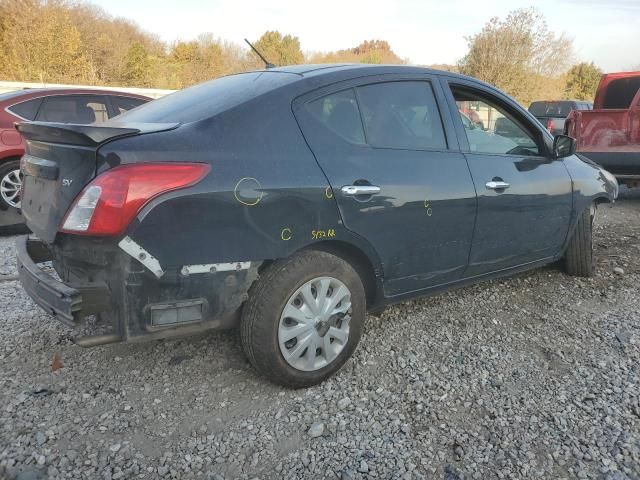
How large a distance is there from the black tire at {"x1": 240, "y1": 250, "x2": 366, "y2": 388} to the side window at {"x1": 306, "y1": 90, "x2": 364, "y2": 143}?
0.66m

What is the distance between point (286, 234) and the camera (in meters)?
2.50

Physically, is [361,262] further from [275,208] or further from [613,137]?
[613,137]

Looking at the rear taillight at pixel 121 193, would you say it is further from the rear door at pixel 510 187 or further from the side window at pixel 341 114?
the rear door at pixel 510 187

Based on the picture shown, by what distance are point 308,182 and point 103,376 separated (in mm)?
1531

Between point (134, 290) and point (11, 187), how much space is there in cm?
493

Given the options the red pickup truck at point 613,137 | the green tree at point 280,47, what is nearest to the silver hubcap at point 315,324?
the red pickup truck at point 613,137

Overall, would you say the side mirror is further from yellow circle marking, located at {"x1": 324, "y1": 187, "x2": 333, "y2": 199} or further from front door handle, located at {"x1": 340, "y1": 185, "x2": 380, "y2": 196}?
yellow circle marking, located at {"x1": 324, "y1": 187, "x2": 333, "y2": 199}

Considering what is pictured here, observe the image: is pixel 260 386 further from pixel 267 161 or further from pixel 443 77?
pixel 443 77

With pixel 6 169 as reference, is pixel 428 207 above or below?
above

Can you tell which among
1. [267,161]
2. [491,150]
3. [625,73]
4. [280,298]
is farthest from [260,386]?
[625,73]

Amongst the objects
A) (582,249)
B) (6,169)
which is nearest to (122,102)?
(6,169)

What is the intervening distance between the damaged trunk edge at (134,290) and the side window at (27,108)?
459 cm

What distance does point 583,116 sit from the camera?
7883mm

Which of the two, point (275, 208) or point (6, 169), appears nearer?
point (275, 208)
